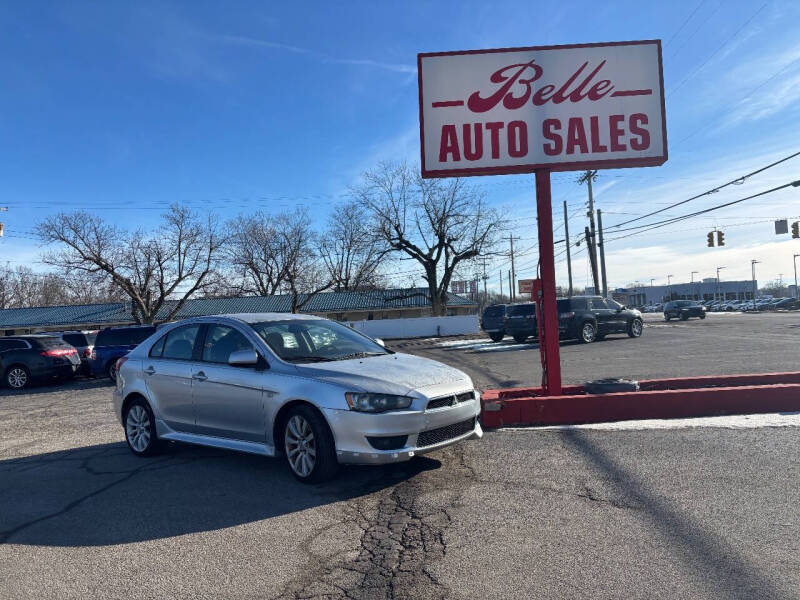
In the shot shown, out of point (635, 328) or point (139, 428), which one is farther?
point (635, 328)

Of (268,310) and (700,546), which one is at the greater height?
(268,310)

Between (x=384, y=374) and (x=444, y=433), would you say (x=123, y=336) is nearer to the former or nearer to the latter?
(x=384, y=374)

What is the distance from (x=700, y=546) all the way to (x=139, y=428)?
19.2 ft

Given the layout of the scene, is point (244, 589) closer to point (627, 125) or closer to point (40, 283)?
point (627, 125)

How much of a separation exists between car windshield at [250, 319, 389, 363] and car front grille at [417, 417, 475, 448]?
1.23m

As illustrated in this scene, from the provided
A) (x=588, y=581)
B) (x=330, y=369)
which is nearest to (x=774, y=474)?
(x=588, y=581)

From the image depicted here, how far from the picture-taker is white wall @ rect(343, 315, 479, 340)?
41656 millimetres

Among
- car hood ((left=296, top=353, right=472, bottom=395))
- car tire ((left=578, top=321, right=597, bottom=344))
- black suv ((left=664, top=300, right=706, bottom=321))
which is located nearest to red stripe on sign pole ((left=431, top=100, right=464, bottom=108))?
car hood ((left=296, top=353, right=472, bottom=395))

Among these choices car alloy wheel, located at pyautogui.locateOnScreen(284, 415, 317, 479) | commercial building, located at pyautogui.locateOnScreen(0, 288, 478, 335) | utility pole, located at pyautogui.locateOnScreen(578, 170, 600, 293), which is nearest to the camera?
car alloy wheel, located at pyautogui.locateOnScreen(284, 415, 317, 479)

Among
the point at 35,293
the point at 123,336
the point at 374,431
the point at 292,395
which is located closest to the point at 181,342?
the point at 292,395

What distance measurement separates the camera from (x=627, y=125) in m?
8.80

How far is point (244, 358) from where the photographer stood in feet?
19.0

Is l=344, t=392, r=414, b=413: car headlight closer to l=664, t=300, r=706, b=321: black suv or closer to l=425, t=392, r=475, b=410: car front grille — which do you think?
l=425, t=392, r=475, b=410: car front grille

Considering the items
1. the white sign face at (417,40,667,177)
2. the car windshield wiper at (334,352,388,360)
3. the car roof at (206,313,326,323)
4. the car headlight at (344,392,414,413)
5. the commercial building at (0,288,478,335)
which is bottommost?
the car headlight at (344,392,414,413)
